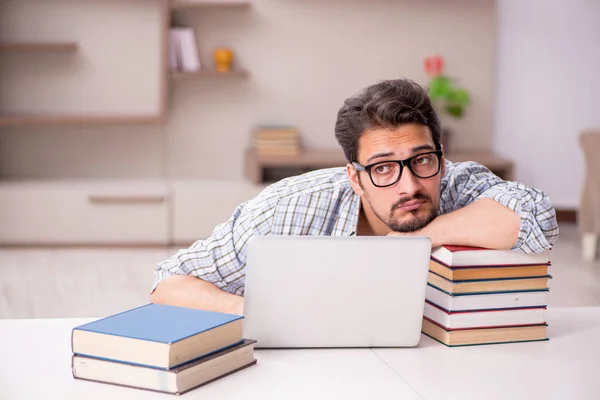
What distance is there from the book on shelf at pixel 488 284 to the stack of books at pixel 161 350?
15.0 inches

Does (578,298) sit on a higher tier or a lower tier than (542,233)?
lower

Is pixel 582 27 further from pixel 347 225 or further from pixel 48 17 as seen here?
pixel 347 225

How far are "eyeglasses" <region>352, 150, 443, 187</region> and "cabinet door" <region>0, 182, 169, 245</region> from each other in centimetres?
343

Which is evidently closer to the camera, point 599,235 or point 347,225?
point 347,225

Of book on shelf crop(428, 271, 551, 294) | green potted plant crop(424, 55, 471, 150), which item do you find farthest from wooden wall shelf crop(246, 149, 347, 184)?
book on shelf crop(428, 271, 551, 294)

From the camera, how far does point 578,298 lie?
3939mm

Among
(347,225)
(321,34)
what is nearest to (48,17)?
(321,34)

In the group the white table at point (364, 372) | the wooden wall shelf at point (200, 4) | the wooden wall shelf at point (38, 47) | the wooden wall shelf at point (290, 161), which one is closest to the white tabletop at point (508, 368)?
the white table at point (364, 372)

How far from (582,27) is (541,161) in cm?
94

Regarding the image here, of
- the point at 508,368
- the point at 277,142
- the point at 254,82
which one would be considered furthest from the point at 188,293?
the point at 254,82

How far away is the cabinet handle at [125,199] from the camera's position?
514cm

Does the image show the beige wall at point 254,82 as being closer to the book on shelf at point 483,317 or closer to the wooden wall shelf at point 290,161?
the wooden wall shelf at point 290,161

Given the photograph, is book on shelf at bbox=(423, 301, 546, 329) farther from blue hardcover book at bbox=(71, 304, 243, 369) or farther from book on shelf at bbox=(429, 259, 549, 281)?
blue hardcover book at bbox=(71, 304, 243, 369)

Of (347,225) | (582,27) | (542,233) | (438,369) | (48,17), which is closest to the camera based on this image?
(438,369)
